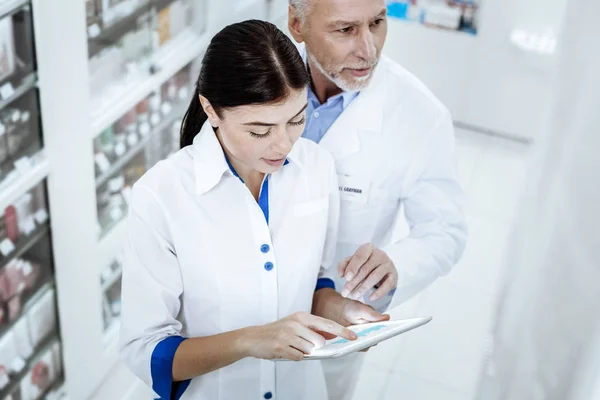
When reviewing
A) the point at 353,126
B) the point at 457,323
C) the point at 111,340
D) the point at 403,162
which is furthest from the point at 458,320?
the point at 353,126

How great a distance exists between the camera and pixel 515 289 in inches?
117

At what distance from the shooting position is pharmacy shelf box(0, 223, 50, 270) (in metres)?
3.07

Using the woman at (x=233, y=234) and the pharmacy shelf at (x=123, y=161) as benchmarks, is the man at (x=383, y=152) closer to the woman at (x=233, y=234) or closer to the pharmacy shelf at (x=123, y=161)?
the woman at (x=233, y=234)

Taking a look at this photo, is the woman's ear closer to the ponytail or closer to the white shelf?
the ponytail

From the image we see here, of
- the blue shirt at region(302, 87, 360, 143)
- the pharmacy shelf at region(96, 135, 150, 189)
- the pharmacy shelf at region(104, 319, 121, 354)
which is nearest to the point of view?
the blue shirt at region(302, 87, 360, 143)

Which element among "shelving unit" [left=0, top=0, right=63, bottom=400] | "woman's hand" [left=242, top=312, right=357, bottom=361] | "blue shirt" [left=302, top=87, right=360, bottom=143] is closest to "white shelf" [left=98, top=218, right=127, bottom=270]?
"shelving unit" [left=0, top=0, right=63, bottom=400]

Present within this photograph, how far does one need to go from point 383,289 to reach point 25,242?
176 centimetres

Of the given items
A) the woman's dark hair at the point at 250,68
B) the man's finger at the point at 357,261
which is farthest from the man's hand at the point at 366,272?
the woman's dark hair at the point at 250,68

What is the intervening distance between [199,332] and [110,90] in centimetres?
191

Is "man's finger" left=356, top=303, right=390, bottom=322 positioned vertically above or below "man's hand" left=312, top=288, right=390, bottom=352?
above

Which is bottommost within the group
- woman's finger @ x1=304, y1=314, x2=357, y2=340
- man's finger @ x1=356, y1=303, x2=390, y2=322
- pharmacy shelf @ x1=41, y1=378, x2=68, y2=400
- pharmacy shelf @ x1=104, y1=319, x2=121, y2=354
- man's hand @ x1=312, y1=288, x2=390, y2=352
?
pharmacy shelf @ x1=41, y1=378, x2=68, y2=400

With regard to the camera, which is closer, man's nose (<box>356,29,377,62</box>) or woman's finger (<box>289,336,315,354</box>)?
woman's finger (<box>289,336,315,354</box>)

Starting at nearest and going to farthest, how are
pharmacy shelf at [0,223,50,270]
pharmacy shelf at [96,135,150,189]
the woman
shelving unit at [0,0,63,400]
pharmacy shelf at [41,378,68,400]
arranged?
1. the woman
2. shelving unit at [0,0,63,400]
3. pharmacy shelf at [0,223,50,270]
4. pharmacy shelf at [41,378,68,400]
5. pharmacy shelf at [96,135,150,189]

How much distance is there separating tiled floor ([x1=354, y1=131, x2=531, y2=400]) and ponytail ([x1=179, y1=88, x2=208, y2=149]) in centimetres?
222
